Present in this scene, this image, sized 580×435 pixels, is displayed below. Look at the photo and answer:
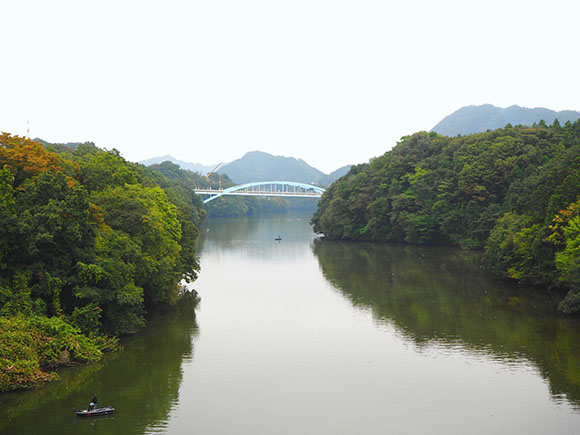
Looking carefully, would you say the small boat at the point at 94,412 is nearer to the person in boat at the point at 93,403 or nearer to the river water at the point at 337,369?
the person in boat at the point at 93,403

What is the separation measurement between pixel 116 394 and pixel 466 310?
14.9m

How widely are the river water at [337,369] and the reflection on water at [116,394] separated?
46 mm

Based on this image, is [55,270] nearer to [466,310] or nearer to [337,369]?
[337,369]

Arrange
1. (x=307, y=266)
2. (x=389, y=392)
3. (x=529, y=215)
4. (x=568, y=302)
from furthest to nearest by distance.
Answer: (x=307, y=266) < (x=529, y=215) < (x=568, y=302) < (x=389, y=392)

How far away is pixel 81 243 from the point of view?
715 inches

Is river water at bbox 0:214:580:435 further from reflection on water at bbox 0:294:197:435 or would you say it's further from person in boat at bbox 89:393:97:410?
person in boat at bbox 89:393:97:410

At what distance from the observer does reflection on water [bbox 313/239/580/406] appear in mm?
18125

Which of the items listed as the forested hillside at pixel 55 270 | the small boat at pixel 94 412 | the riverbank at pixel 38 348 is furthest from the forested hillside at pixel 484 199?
the riverbank at pixel 38 348

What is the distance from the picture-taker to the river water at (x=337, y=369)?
13.5 m

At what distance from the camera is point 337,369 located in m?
17.1

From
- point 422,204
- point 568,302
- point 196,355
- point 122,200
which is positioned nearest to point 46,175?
point 122,200

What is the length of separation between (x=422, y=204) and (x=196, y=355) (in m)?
35.6

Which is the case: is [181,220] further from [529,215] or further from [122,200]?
[529,215]

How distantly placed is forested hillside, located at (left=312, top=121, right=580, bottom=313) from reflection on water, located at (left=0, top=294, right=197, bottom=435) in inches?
596
